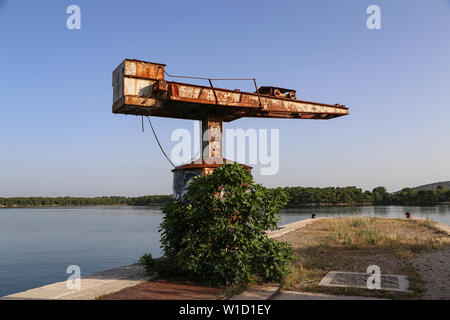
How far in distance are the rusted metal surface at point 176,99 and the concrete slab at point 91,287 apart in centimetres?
452

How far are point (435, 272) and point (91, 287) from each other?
27.4 feet

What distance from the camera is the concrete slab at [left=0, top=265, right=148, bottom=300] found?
21.6 feet

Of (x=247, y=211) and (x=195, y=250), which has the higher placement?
(x=247, y=211)

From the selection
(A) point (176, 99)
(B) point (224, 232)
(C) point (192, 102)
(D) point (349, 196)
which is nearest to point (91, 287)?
(B) point (224, 232)

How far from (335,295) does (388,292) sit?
3.69 ft

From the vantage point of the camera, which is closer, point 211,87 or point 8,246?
point 211,87

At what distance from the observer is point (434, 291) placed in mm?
6887

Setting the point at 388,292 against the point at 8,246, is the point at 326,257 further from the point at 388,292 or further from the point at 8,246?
the point at 8,246

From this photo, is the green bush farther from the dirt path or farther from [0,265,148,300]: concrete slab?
the dirt path

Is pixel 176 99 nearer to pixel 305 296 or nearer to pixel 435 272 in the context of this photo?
pixel 305 296

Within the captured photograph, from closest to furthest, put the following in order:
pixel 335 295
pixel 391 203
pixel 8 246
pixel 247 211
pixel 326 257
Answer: pixel 335 295
pixel 247 211
pixel 326 257
pixel 8 246
pixel 391 203

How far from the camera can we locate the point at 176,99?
9562mm

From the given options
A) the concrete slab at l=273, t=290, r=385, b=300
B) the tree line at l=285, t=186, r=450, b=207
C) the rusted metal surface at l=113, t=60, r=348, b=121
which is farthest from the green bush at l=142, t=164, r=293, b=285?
the tree line at l=285, t=186, r=450, b=207
